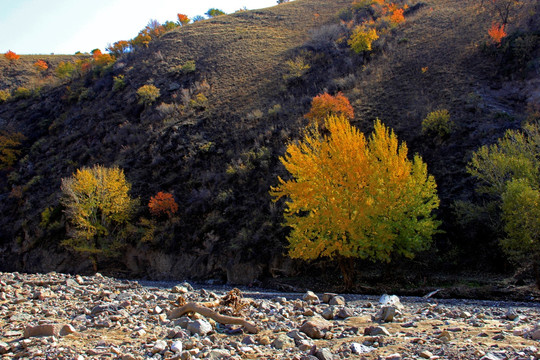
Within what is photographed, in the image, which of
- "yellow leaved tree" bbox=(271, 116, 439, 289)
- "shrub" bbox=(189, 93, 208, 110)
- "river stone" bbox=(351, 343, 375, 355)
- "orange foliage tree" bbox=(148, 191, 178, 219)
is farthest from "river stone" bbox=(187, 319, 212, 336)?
"shrub" bbox=(189, 93, 208, 110)

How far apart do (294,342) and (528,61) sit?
106 feet

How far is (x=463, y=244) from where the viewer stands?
18.9 m

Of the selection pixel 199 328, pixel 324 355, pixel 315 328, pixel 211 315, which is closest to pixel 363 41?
pixel 211 315

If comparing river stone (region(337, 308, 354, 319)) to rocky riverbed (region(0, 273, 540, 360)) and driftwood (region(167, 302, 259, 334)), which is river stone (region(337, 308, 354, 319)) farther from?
driftwood (region(167, 302, 259, 334))

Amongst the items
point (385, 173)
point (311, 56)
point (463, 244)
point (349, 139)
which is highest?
point (311, 56)

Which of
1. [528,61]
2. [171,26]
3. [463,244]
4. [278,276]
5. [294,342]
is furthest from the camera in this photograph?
[171,26]

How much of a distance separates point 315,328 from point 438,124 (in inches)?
866

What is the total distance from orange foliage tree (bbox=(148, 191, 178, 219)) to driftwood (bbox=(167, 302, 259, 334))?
21161mm

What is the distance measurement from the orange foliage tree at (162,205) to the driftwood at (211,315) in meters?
21.2

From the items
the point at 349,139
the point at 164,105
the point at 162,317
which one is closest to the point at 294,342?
the point at 162,317

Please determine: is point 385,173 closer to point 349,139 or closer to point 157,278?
point 349,139

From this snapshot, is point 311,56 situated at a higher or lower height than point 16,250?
higher

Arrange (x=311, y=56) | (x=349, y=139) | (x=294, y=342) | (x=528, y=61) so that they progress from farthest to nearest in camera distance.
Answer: (x=311, y=56) < (x=528, y=61) < (x=349, y=139) < (x=294, y=342)

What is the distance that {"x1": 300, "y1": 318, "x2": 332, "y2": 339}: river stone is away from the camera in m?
6.25
